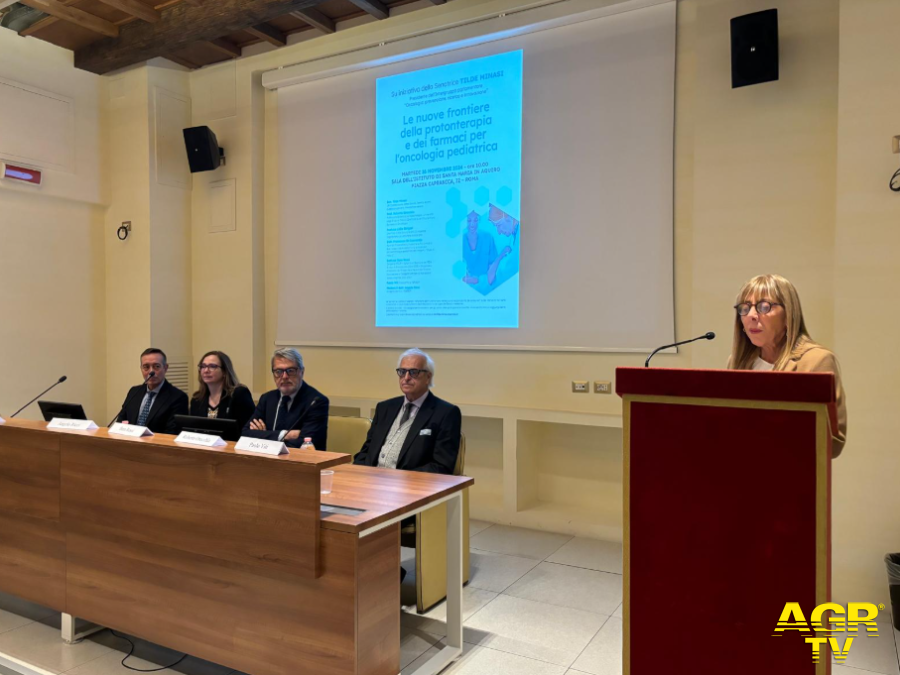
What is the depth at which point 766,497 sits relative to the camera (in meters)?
1.29

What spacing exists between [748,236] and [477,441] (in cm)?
218

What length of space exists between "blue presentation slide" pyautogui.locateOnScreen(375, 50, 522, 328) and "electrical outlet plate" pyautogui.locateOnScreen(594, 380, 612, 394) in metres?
0.66

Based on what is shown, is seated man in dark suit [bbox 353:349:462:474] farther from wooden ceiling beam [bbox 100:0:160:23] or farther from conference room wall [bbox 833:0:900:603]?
wooden ceiling beam [bbox 100:0:160:23]

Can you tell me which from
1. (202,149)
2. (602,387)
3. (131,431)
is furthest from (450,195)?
(131,431)

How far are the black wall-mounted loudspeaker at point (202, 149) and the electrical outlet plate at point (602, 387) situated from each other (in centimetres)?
353

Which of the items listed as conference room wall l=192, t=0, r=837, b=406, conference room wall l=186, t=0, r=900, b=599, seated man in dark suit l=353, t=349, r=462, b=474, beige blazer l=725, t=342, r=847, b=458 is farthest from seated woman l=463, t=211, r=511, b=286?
beige blazer l=725, t=342, r=847, b=458

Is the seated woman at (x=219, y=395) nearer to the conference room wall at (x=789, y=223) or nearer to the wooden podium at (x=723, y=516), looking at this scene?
the conference room wall at (x=789, y=223)

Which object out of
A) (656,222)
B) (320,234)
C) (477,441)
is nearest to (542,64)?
(656,222)

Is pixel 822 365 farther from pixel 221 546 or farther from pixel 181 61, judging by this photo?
pixel 181 61

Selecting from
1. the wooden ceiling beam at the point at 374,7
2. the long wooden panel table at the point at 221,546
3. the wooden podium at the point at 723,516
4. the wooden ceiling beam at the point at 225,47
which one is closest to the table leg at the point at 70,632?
the long wooden panel table at the point at 221,546

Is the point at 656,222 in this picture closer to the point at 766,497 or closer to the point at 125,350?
the point at 766,497

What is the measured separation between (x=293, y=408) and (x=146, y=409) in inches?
41.6

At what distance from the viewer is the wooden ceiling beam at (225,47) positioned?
5.26m

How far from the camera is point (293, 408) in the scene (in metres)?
3.42
